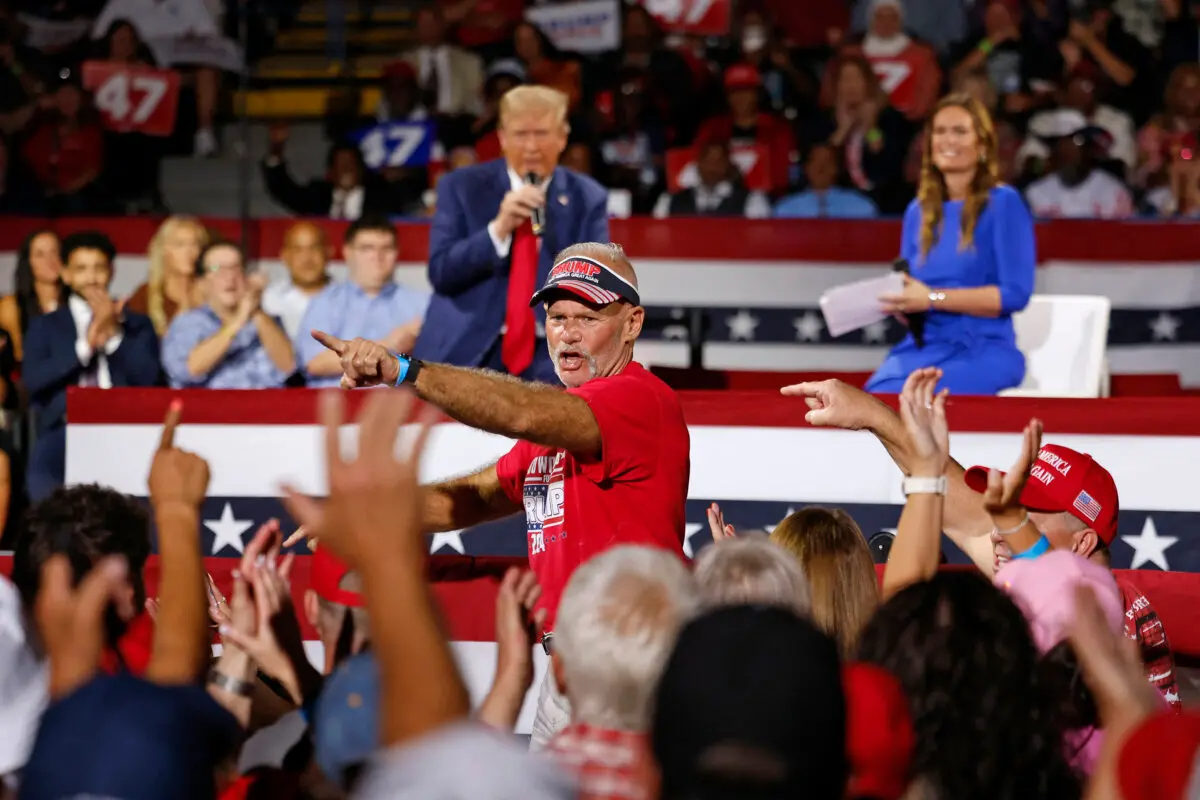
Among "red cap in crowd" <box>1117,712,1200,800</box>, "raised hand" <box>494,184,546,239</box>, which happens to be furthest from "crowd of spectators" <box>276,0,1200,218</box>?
"red cap in crowd" <box>1117,712,1200,800</box>

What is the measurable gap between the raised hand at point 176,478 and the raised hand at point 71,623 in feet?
0.85

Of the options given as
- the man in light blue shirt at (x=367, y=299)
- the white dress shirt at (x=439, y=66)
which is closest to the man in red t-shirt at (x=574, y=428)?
the man in light blue shirt at (x=367, y=299)

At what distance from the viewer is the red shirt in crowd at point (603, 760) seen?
237 cm

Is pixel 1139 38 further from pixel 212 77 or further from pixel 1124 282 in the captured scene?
pixel 212 77

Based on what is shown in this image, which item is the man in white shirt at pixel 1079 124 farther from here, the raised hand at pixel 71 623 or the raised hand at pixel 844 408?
the raised hand at pixel 71 623

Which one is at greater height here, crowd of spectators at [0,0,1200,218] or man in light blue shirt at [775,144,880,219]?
crowd of spectators at [0,0,1200,218]

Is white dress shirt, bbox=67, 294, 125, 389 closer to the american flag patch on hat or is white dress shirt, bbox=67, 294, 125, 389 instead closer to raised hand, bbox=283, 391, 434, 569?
the american flag patch on hat

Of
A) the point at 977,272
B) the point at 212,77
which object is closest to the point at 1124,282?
the point at 977,272

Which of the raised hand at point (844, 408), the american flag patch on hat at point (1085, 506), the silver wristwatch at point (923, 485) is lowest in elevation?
the american flag patch on hat at point (1085, 506)

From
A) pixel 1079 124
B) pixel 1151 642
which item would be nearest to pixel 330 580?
pixel 1151 642

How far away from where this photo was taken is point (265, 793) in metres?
2.70

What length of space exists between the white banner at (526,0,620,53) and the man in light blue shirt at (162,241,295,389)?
5.27 metres

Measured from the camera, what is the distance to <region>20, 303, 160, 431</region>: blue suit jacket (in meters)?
7.45

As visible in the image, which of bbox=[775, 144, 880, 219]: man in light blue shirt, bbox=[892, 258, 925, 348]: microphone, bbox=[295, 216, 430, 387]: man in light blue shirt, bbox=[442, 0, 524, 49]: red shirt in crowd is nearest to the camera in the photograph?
bbox=[892, 258, 925, 348]: microphone
